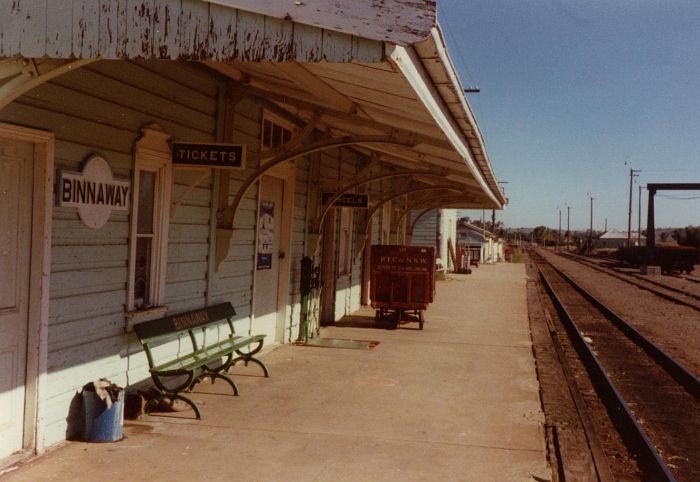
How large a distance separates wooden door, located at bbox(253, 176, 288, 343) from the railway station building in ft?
0.28

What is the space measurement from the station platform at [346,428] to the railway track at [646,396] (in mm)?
943

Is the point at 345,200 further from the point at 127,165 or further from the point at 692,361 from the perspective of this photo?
the point at 692,361

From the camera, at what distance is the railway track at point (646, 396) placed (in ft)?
19.2

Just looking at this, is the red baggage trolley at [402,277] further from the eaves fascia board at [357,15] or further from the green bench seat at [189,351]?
the eaves fascia board at [357,15]

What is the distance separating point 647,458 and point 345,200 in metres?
6.06

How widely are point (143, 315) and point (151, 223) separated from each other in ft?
2.79

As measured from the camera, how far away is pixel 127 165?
550cm

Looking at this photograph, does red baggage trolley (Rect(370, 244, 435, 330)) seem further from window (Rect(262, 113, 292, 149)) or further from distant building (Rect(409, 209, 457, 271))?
distant building (Rect(409, 209, 457, 271))

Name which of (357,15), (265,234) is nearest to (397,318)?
(265,234)

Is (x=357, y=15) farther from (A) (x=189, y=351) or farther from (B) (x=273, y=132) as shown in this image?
(B) (x=273, y=132)

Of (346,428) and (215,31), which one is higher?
(215,31)

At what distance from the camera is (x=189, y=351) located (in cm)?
686

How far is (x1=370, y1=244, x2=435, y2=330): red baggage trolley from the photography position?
11953 millimetres

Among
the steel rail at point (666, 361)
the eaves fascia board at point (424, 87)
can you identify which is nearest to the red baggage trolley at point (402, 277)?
the steel rail at point (666, 361)
